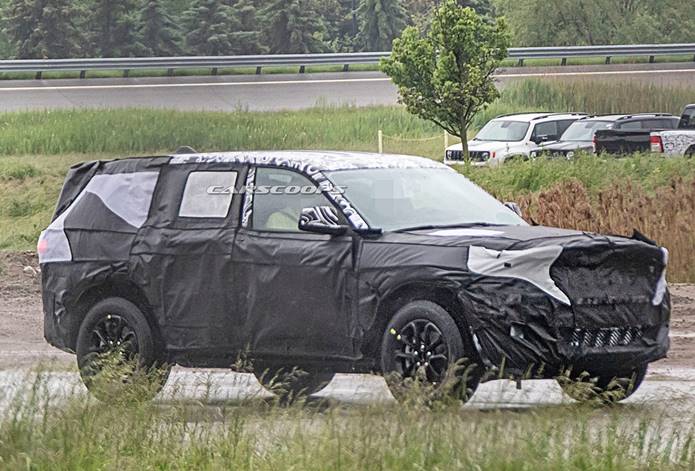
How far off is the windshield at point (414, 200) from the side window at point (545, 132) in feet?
79.9

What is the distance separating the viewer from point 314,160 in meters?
11.5

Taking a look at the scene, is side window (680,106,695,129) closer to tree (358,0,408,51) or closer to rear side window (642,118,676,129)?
rear side window (642,118,676,129)

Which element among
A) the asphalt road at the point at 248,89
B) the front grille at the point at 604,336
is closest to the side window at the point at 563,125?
the asphalt road at the point at 248,89

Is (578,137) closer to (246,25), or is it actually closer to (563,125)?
(563,125)

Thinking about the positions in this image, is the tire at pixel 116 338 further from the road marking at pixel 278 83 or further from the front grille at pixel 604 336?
the road marking at pixel 278 83

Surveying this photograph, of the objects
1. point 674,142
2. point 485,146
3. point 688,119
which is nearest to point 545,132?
point 485,146

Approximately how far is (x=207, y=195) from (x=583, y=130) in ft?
82.0

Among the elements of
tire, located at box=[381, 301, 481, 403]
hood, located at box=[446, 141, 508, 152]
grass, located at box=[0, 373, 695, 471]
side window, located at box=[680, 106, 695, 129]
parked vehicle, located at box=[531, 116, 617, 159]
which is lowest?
hood, located at box=[446, 141, 508, 152]

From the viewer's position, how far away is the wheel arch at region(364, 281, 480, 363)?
10.1 meters

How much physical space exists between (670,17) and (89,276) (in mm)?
53147

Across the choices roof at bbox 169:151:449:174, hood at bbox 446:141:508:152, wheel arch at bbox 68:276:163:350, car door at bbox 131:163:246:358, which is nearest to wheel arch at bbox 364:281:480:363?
car door at bbox 131:163:246:358

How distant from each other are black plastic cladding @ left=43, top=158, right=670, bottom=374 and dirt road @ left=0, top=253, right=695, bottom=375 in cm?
82

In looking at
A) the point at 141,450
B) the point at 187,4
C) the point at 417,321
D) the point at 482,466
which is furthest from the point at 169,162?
the point at 187,4

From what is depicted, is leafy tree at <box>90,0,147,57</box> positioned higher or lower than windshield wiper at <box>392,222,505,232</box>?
lower
